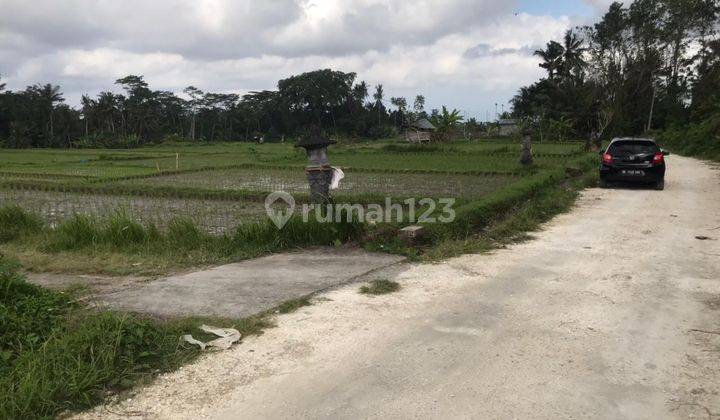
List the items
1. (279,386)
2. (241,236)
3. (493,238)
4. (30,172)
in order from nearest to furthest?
(279,386) < (241,236) < (493,238) < (30,172)

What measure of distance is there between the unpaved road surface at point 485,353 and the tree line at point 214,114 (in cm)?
5450

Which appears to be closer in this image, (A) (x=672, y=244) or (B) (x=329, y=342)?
(B) (x=329, y=342)

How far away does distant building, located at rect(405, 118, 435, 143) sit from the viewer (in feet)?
157

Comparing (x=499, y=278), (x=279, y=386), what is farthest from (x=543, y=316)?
(x=279, y=386)

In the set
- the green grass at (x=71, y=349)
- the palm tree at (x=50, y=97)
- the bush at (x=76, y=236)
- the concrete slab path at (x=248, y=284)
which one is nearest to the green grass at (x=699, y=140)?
the concrete slab path at (x=248, y=284)

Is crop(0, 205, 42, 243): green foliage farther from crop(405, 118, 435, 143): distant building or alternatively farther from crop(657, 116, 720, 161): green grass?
crop(405, 118, 435, 143): distant building

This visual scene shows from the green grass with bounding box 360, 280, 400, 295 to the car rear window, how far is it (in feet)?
34.9

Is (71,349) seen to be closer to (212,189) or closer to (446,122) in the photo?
(212,189)

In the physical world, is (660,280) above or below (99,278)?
above

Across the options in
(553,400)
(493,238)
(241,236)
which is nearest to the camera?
(553,400)

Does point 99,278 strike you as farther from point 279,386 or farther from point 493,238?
point 493,238

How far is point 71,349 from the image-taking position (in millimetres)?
3557

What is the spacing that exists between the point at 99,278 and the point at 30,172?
19.2 meters

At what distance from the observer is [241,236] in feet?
24.3
